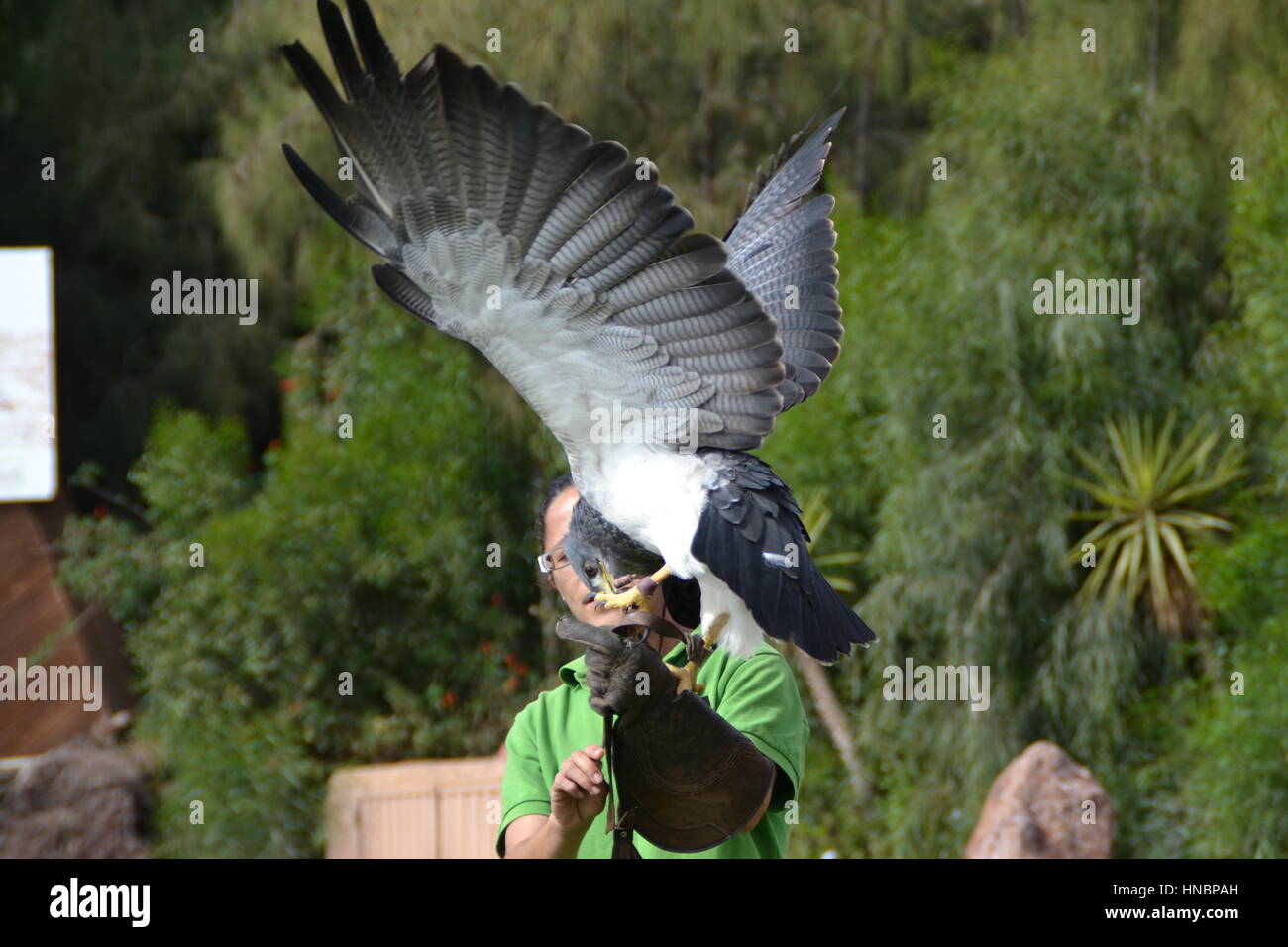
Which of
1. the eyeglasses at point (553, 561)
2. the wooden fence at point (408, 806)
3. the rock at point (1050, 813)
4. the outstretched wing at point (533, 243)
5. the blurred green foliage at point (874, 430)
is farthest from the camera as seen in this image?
the wooden fence at point (408, 806)

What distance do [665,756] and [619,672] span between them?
0.16m

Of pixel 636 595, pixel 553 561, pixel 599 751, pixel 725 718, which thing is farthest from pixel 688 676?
pixel 553 561

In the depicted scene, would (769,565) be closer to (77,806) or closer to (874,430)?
(874,430)

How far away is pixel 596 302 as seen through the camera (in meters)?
2.49

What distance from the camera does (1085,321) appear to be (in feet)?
21.4

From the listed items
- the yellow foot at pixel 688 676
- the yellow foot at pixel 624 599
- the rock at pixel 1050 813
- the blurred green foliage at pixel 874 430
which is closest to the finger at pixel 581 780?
the yellow foot at pixel 688 676

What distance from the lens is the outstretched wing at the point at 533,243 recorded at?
7.69 feet

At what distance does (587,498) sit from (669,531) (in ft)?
0.60

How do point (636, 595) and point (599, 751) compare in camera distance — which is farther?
point (636, 595)

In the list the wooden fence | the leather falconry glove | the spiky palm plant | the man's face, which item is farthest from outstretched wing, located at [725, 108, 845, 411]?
the wooden fence

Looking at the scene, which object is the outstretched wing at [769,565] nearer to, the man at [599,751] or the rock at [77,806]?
the man at [599,751]

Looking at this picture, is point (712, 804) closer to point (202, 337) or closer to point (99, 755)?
point (99, 755)

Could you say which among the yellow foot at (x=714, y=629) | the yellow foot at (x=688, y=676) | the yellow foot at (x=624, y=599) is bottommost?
the yellow foot at (x=688, y=676)
